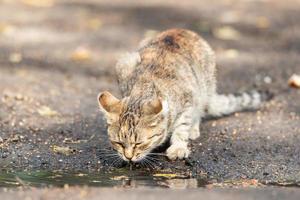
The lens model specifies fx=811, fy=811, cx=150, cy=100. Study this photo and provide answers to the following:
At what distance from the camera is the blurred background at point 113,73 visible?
7.41 meters

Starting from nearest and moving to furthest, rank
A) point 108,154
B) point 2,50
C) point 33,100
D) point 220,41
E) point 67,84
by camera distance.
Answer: point 108,154 < point 33,100 < point 67,84 < point 2,50 < point 220,41

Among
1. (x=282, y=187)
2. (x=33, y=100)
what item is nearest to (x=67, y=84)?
(x=33, y=100)

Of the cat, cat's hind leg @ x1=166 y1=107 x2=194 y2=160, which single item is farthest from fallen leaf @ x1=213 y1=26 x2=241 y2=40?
cat's hind leg @ x1=166 y1=107 x2=194 y2=160

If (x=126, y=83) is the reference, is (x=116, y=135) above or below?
below

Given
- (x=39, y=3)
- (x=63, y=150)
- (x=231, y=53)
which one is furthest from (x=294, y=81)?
(x=39, y=3)

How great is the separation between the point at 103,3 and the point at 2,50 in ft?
15.1

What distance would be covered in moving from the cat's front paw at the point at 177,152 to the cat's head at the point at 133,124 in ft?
1.10

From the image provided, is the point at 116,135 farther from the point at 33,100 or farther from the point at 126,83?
the point at 33,100

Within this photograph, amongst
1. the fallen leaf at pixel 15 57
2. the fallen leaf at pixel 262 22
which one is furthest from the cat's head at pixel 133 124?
the fallen leaf at pixel 262 22

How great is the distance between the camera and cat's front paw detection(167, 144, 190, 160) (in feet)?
23.8

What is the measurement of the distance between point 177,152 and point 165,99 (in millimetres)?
489

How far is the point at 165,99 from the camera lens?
724cm

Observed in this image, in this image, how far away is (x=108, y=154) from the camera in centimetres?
732

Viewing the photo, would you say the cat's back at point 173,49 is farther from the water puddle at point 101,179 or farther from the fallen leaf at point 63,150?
the water puddle at point 101,179
